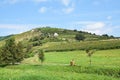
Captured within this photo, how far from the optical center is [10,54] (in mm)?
106000

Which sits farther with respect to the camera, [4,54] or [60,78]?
[4,54]

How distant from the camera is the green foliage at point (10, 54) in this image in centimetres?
10522

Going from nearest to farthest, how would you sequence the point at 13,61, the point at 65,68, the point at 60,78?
1. the point at 60,78
2. the point at 65,68
3. the point at 13,61

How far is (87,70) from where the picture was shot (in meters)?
66.1

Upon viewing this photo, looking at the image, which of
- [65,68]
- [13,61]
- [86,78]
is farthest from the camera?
[13,61]

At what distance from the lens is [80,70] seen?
222 feet

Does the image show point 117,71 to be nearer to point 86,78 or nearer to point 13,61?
point 86,78

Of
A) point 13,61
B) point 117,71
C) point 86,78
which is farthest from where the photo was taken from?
point 13,61

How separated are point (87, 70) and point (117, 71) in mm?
7333

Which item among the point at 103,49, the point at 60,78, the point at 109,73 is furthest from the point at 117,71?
the point at 103,49

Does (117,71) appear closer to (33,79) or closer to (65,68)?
(65,68)

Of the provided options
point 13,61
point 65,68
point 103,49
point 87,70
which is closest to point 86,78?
point 87,70

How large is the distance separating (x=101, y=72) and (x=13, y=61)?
4879 centimetres

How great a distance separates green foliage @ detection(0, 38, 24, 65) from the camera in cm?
10522
